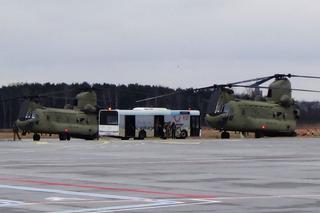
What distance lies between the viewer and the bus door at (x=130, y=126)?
7138 centimetres

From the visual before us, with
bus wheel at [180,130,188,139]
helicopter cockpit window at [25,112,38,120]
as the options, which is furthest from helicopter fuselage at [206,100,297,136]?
helicopter cockpit window at [25,112,38,120]

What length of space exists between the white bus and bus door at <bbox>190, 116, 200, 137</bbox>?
4.43 feet

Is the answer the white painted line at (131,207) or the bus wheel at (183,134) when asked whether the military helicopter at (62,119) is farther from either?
the white painted line at (131,207)

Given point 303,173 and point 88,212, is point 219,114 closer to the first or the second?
point 303,173

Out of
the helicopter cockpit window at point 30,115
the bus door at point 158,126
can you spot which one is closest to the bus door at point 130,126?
the bus door at point 158,126

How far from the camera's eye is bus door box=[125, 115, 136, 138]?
71375 mm

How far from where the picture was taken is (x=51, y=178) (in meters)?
20.2

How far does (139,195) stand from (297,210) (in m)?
3.58

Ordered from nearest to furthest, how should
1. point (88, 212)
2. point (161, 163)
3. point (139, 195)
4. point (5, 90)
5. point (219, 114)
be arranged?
point (88, 212) < point (139, 195) < point (161, 163) < point (219, 114) < point (5, 90)

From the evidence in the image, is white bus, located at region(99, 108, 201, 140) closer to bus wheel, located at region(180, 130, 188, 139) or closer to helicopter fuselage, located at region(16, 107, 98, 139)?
bus wheel, located at region(180, 130, 188, 139)

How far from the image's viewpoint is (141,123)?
71.2 metres

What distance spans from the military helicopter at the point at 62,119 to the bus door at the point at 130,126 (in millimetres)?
3616

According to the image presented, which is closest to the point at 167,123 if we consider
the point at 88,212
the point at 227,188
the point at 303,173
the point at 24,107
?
the point at 24,107

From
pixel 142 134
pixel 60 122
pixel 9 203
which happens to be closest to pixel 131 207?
pixel 9 203
